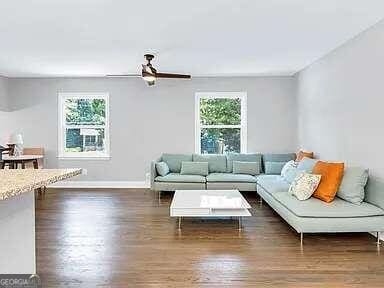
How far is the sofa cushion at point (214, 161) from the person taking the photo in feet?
23.5

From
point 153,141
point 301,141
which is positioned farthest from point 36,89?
point 301,141

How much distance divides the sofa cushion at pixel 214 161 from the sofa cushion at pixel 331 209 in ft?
9.92

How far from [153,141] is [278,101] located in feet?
9.07

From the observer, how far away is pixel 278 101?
25.0ft

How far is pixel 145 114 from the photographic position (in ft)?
25.2

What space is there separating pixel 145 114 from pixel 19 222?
226 inches

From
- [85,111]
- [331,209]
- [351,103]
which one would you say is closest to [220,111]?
[85,111]

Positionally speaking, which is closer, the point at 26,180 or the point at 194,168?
the point at 26,180

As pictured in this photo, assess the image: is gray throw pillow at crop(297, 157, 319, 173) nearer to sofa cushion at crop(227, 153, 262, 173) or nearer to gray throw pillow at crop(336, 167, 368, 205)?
gray throw pillow at crop(336, 167, 368, 205)

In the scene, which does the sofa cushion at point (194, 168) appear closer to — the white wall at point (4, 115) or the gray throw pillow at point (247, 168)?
the gray throw pillow at point (247, 168)

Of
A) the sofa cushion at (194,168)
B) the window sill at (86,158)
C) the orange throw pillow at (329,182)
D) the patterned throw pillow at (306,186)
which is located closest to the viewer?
the orange throw pillow at (329,182)

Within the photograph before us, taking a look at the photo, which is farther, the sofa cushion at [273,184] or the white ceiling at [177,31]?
the sofa cushion at [273,184]

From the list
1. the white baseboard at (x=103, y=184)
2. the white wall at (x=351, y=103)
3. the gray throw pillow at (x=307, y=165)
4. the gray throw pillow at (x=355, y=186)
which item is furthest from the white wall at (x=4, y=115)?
the gray throw pillow at (x=355, y=186)

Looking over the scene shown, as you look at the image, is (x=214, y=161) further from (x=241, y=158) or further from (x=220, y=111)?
(x=220, y=111)
